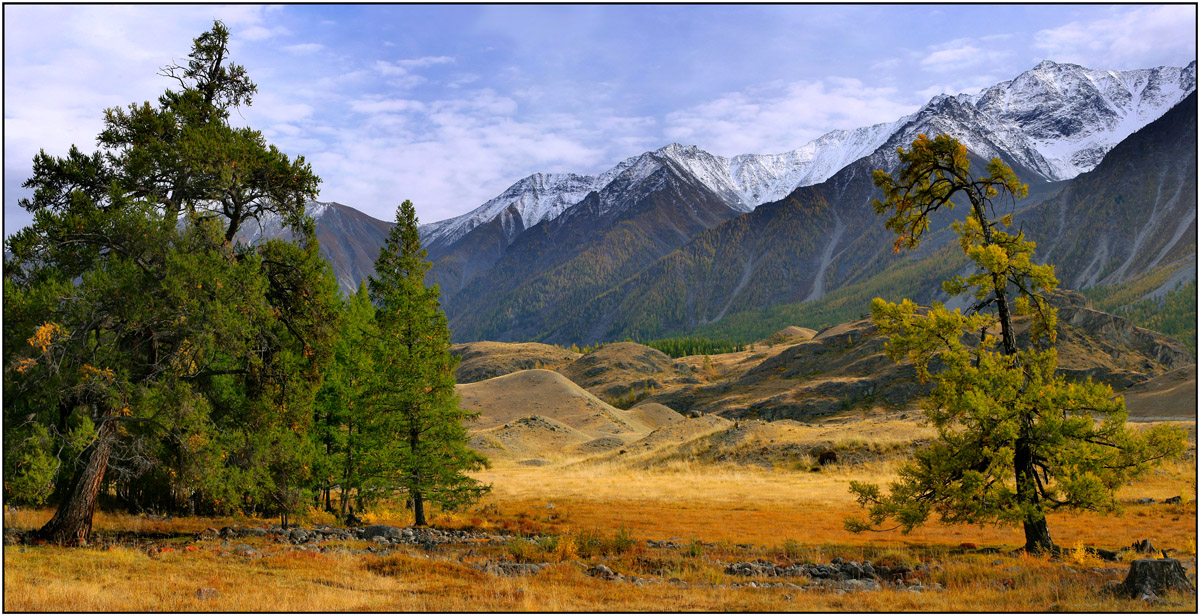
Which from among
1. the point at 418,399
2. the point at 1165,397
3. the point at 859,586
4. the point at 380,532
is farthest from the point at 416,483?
the point at 1165,397

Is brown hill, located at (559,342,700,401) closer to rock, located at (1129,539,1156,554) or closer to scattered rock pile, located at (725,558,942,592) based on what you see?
rock, located at (1129,539,1156,554)

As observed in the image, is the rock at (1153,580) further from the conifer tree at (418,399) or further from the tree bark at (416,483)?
the tree bark at (416,483)

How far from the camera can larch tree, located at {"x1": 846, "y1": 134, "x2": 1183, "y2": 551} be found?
1574cm

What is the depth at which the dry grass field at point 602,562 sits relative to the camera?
38.7 ft

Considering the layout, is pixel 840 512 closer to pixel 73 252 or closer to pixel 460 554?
pixel 460 554

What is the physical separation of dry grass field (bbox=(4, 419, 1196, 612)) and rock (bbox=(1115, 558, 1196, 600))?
0.93 feet

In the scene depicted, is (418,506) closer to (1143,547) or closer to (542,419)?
(1143,547)

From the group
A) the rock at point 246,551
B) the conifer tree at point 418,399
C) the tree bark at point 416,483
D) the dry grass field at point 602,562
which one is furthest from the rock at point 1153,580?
the tree bark at point 416,483

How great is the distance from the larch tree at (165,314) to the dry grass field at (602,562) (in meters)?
2.12

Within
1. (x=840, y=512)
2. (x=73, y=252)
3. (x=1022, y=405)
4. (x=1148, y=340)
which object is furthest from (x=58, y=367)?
(x=1148, y=340)

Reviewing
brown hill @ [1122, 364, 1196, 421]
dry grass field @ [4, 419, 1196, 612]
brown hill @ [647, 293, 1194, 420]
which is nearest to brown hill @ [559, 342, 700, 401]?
brown hill @ [647, 293, 1194, 420]

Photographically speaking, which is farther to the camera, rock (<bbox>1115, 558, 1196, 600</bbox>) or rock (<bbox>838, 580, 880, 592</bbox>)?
rock (<bbox>838, 580, 880, 592</bbox>)

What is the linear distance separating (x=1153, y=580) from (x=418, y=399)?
67.0 feet

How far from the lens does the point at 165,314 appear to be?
16.1 metres
